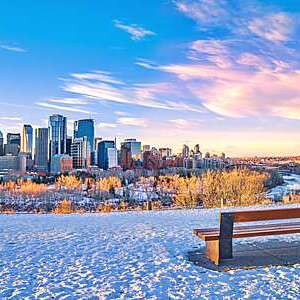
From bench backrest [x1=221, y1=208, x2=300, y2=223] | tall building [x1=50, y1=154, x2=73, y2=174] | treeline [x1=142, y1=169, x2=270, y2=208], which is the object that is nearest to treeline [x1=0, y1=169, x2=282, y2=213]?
treeline [x1=142, y1=169, x2=270, y2=208]

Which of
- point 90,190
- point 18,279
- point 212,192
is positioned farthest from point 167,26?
point 90,190

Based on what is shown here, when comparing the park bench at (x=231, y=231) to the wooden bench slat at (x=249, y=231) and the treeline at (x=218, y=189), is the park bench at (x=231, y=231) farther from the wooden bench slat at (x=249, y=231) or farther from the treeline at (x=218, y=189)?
the treeline at (x=218, y=189)

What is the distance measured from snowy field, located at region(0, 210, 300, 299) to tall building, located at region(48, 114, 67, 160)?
135034mm

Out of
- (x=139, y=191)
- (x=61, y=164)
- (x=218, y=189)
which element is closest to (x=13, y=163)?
(x=61, y=164)

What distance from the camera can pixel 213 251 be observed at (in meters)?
6.20

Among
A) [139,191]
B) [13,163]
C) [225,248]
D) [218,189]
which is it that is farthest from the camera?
[13,163]

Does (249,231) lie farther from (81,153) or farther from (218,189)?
(81,153)

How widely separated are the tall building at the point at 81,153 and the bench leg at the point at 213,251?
128987 millimetres

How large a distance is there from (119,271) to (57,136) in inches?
5656

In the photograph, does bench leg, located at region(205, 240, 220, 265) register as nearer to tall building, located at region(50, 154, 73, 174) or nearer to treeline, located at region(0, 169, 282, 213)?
treeline, located at region(0, 169, 282, 213)

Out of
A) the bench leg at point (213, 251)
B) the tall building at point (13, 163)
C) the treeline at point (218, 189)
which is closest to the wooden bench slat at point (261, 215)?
the bench leg at point (213, 251)

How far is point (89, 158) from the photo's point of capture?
5507 inches

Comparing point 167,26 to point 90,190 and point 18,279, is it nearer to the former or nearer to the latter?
point 18,279

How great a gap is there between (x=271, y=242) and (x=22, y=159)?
134 metres
